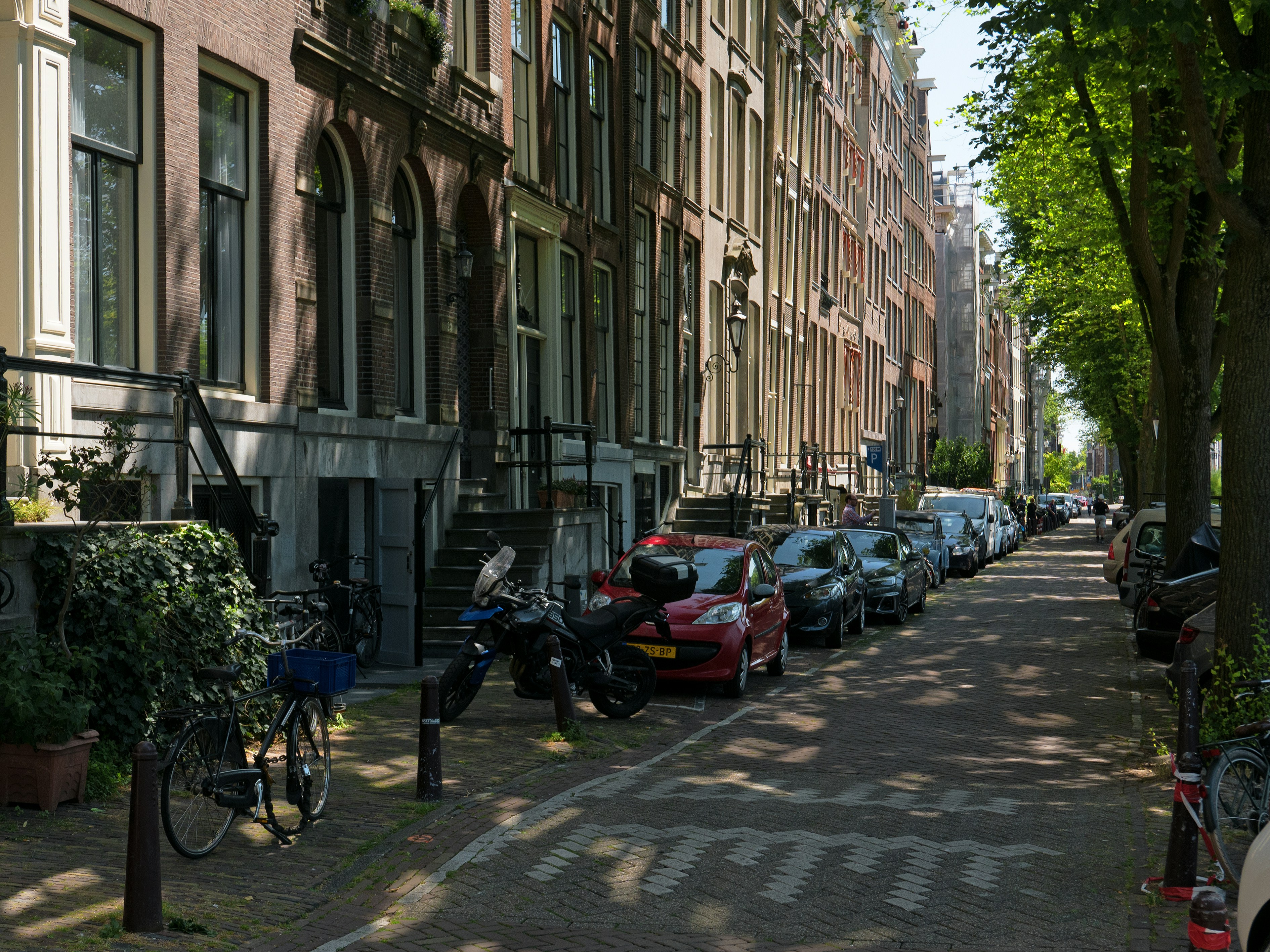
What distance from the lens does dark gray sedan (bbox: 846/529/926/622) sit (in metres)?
22.1

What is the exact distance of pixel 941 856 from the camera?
7.59 meters

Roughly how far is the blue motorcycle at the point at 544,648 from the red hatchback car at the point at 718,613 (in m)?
0.43

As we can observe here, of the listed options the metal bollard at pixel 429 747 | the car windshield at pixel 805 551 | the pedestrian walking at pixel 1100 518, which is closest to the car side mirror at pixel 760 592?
the car windshield at pixel 805 551

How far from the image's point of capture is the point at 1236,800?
7215 millimetres

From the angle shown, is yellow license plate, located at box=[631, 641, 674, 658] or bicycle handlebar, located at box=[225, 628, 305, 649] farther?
yellow license plate, located at box=[631, 641, 674, 658]

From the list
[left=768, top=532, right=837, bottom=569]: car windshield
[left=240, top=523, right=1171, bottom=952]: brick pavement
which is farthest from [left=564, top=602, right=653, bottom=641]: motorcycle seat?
[left=768, top=532, right=837, bottom=569]: car windshield

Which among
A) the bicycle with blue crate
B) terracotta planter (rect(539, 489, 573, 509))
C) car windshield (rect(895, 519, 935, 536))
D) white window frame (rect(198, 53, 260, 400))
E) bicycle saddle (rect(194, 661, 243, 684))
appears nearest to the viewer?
the bicycle with blue crate

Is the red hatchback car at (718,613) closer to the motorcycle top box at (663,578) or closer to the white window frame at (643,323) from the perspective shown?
the motorcycle top box at (663,578)

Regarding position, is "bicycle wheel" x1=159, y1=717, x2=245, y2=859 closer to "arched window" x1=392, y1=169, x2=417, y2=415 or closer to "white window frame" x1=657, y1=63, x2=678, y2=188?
"arched window" x1=392, y1=169, x2=417, y2=415

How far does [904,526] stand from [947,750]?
22.2 m

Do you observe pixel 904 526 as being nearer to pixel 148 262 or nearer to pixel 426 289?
pixel 426 289

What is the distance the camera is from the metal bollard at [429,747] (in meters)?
8.70

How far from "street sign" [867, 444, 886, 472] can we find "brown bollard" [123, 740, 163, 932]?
3049 cm

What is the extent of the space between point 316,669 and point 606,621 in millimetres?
4553
